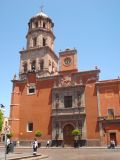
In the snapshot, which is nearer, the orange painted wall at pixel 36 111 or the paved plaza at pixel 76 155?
the paved plaza at pixel 76 155

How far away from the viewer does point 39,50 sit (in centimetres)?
4584

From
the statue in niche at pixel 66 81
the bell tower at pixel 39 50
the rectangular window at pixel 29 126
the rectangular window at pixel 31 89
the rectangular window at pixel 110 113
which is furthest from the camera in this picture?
the bell tower at pixel 39 50

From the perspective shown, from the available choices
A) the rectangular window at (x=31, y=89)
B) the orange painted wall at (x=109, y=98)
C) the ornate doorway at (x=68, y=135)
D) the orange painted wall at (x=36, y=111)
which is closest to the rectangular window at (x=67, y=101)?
the orange painted wall at (x=36, y=111)

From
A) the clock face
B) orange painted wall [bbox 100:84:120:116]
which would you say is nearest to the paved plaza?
orange painted wall [bbox 100:84:120:116]

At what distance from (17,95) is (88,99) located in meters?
12.4

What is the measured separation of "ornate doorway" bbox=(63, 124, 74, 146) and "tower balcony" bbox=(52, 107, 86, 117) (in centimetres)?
195

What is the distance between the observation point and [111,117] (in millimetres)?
35219

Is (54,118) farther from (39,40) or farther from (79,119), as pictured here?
(39,40)

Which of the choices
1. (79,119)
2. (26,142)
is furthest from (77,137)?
(26,142)

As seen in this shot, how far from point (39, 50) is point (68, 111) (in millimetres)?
13764

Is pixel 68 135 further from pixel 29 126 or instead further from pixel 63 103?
pixel 29 126

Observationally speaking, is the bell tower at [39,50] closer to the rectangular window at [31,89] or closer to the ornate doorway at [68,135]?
the rectangular window at [31,89]

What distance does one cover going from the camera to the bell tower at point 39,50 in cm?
4512

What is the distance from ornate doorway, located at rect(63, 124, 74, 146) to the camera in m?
37.1
